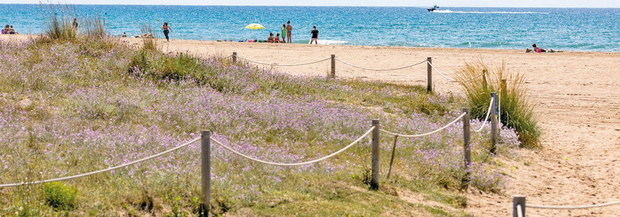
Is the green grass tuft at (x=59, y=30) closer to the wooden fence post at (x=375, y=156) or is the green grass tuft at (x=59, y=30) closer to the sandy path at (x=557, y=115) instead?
the sandy path at (x=557, y=115)

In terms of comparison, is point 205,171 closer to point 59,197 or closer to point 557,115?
point 59,197

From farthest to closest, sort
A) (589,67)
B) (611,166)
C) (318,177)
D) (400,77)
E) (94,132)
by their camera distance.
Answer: (589,67) → (400,77) → (611,166) → (94,132) → (318,177)

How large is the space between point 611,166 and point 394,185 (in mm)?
4620

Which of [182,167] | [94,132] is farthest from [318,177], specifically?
[94,132]

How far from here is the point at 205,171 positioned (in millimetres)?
8250

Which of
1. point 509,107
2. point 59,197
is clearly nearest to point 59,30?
point 509,107

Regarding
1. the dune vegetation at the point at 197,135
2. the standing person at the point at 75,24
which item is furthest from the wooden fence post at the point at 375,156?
the standing person at the point at 75,24

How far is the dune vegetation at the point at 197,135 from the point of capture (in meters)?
8.79

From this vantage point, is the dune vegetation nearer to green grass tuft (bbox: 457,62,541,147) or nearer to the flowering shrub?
the flowering shrub

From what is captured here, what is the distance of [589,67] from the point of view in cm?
2975

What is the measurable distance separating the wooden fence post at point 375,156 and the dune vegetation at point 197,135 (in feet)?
0.50

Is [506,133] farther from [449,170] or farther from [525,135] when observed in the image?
[449,170]

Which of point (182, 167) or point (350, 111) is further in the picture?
point (350, 111)

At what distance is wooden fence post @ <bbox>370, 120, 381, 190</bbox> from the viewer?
9.99 meters
